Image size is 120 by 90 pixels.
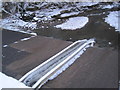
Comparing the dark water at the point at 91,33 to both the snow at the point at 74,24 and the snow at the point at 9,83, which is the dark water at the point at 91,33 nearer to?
the snow at the point at 74,24

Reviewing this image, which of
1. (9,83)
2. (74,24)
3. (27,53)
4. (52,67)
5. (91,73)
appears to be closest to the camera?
(9,83)

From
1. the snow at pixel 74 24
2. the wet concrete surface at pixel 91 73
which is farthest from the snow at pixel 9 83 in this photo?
the snow at pixel 74 24

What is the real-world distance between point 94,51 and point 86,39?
2.34 feet

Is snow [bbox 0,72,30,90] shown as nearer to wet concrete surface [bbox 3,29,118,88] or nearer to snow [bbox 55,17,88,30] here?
wet concrete surface [bbox 3,29,118,88]

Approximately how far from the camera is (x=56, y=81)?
6.54ft

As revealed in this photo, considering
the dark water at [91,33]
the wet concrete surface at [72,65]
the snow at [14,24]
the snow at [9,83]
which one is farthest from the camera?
the snow at [14,24]

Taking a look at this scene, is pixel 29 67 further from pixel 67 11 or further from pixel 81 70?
pixel 67 11

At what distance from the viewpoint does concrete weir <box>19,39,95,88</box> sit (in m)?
2.00

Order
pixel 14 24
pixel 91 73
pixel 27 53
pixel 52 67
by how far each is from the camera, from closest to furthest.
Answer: pixel 91 73, pixel 52 67, pixel 27 53, pixel 14 24

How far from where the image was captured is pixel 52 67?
7.43 feet

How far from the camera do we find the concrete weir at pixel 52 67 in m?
2.00

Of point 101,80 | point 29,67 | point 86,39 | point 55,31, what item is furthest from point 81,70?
point 55,31

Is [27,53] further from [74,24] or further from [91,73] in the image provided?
[74,24]

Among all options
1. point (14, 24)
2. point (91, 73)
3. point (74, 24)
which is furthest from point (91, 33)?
point (14, 24)
